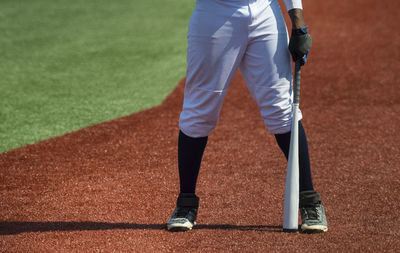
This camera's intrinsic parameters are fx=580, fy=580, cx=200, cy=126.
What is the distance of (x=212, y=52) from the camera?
9.97ft

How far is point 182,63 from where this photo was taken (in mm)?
7953

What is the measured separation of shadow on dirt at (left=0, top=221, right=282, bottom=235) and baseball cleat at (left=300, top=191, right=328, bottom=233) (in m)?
0.16

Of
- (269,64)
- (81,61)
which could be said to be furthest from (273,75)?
(81,61)

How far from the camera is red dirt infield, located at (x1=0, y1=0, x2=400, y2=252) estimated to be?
10.3 ft

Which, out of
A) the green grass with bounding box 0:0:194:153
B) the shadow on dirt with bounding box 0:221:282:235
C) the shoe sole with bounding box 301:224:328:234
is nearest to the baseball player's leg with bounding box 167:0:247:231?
the shadow on dirt with bounding box 0:221:282:235

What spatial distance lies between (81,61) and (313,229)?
5.60 m

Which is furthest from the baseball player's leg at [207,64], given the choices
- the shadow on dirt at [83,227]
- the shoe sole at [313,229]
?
the shoe sole at [313,229]

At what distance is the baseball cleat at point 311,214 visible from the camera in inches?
123

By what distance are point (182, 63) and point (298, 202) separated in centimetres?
502

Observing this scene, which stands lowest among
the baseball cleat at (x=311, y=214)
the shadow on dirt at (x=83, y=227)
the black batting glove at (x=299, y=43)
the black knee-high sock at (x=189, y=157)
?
the shadow on dirt at (x=83, y=227)

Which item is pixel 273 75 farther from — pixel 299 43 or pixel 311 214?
pixel 311 214

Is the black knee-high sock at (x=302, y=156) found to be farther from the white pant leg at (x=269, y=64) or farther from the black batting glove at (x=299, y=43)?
the black batting glove at (x=299, y=43)

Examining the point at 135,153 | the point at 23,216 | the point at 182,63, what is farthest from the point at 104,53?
the point at 23,216

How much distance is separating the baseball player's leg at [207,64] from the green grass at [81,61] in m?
2.35
